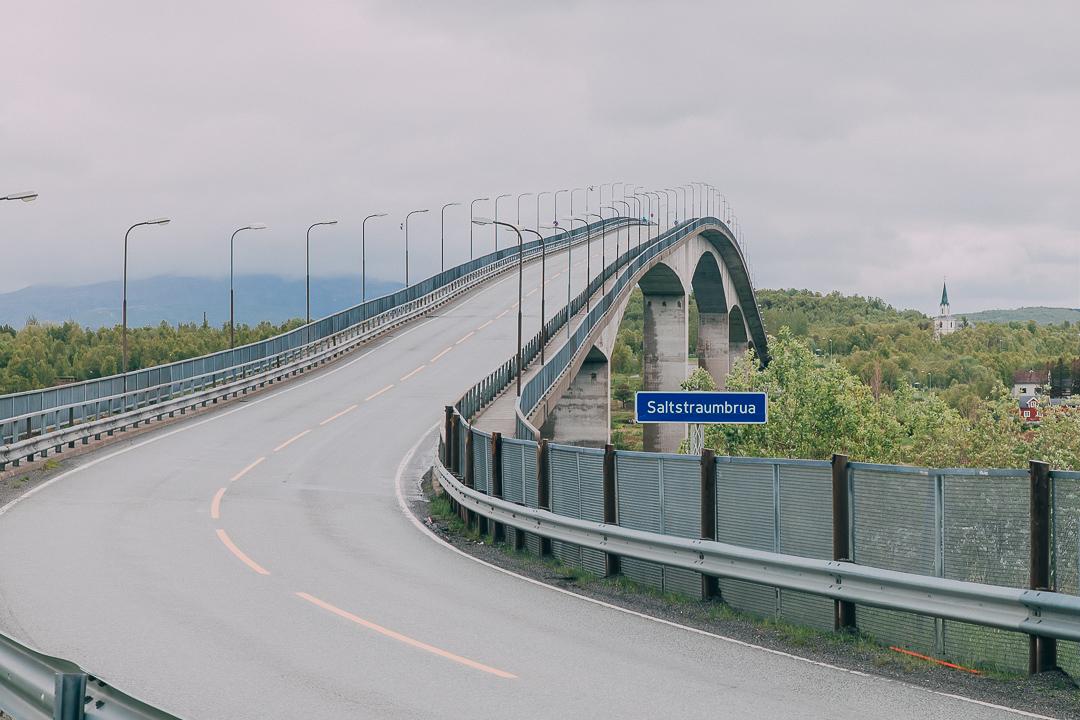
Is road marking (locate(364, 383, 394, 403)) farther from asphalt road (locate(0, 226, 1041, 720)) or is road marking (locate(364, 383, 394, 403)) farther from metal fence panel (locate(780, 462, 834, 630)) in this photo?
metal fence panel (locate(780, 462, 834, 630))

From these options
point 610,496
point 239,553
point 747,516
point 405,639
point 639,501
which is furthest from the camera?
point 239,553

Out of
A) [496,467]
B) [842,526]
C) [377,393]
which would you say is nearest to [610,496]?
[842,526]

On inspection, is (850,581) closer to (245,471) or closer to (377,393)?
(245,471)

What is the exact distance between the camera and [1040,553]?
10.4 metres

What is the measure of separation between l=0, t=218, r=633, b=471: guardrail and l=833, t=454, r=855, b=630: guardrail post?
21.1 metres

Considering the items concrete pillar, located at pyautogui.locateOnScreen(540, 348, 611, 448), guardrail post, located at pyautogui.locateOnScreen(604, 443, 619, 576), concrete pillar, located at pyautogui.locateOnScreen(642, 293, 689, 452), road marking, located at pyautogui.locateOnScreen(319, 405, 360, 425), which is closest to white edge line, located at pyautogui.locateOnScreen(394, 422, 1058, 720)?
guardrail post, located at pyautogui.locateOnScreen(604, 443, 619, 576)

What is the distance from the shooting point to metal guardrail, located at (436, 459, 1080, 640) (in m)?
9.94

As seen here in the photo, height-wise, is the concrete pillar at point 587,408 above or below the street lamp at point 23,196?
below

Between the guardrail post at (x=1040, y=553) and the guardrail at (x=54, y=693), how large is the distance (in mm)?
7452

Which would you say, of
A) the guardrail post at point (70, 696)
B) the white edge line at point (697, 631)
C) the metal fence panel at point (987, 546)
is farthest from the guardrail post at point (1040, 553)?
the guardrail post at point (70, 696)

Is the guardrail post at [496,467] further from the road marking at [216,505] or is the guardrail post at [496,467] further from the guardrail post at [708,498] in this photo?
the guardrail post at [708,498]

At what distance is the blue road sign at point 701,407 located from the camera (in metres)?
18.0

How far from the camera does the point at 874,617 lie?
11.9 metres

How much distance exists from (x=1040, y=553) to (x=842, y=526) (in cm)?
211
